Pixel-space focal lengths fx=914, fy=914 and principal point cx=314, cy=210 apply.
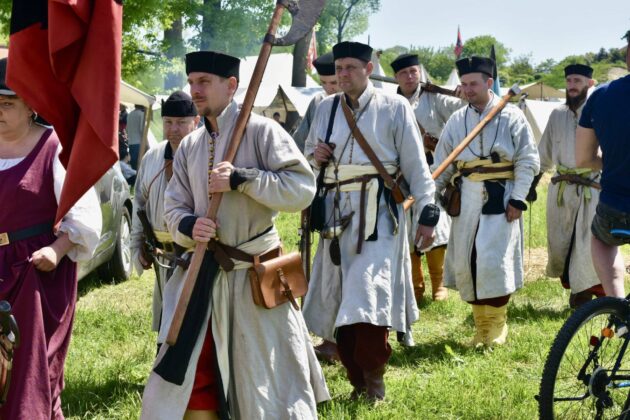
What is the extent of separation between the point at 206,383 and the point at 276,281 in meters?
0.56

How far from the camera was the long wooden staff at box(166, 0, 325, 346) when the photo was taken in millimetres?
3895

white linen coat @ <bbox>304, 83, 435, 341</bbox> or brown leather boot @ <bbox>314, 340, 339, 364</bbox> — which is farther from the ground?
white linen coat @ <bbox>304, 83, 435, 341</bbox>

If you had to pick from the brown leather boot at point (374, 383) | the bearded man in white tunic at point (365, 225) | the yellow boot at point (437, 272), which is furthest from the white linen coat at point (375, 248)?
the yellow boot at point (437, 272)

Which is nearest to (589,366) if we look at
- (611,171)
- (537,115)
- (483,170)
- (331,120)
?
(611,171)

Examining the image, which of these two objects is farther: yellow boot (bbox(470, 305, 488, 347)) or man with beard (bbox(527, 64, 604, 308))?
man with beard (bbox(527, 64, 604, 308))

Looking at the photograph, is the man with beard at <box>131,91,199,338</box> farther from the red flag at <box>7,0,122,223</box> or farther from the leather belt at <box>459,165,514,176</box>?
the leather belt at <box>459,165,514,176</box>

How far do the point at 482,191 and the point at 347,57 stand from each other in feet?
6.23

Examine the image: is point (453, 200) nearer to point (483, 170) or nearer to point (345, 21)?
point (483, 170)

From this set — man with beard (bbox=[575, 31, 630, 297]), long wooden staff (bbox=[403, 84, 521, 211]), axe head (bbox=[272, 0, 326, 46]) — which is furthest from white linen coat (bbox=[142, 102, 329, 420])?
long wooden staff (bbox=[403, 84, 521, 211])

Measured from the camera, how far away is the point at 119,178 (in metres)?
9.01

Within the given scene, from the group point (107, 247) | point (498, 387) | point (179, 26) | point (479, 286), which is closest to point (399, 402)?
point (498, 387)

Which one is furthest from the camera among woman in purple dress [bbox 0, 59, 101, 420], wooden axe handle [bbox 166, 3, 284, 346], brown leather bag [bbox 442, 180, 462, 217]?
brown leather bag [bbox 442, 180, 462, 217]

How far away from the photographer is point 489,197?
22.9ft

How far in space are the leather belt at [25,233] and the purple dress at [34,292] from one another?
14 mm
